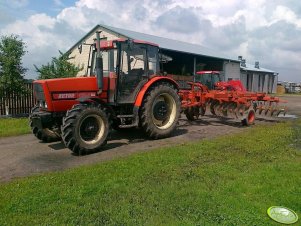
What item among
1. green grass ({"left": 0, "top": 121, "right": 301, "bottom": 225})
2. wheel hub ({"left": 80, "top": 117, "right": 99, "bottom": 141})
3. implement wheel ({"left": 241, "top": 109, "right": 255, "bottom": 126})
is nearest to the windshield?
wheel hub ({"left": 80, "top": 117, "right": 99, "bottom": 141})

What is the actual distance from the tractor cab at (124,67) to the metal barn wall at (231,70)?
2393 cm

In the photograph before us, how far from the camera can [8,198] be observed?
4.73 metres

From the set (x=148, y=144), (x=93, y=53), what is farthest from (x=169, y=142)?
(x=93, y=53)

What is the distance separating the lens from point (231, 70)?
33.0 m

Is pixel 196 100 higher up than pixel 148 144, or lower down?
higher up

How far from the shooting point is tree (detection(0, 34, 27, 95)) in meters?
13.9

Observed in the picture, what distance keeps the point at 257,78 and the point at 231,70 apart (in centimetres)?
1027

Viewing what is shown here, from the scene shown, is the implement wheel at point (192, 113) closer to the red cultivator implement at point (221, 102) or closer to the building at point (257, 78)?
the red cultivator implement at point (221, 102)

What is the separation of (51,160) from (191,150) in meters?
2.99

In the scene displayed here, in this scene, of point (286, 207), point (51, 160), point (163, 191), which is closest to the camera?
point (286, 207)

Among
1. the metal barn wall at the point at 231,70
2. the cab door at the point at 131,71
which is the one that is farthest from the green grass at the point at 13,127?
the metal barn wall at the point at 231,70

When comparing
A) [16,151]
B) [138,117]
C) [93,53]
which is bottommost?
[16,151]

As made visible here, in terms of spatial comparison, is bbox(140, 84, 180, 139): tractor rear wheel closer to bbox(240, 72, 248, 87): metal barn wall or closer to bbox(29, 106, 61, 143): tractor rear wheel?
bbox(29, 106, 61, 143): tractor rear wheel

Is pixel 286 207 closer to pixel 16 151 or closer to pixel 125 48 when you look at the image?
pixel 125 48
